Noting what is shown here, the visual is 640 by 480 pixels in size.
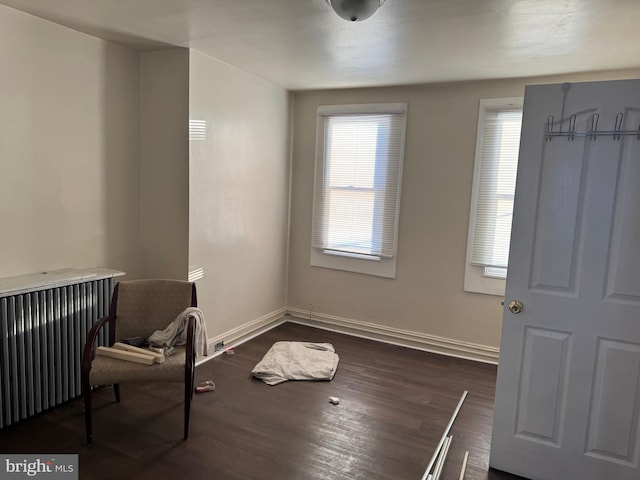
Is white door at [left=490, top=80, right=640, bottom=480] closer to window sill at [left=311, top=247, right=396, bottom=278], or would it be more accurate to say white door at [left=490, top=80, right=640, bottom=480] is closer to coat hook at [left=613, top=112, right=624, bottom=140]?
coat hook at [left=613, top=112, right=624, bottom=140]

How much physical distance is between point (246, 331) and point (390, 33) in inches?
115

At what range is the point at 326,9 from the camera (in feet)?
7.53

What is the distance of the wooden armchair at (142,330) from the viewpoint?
2.35 meters

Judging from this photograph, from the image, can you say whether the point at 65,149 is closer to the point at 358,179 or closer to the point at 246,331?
the point at 246,331

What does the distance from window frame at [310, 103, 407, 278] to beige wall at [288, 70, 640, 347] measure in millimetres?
52

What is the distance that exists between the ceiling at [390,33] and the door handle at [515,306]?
1523 millimetres

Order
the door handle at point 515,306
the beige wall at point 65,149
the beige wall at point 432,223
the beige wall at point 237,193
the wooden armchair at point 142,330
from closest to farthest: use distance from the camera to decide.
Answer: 1. the door handle at point 515,306
2. the wooden armchair at point 142,330
3. the beige wall at point 65,149
4. the beige wall at point 237,193
5. the beige wall at point 432,223

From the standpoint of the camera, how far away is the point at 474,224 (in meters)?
3.81

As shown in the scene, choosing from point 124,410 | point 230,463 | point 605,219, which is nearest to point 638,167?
point 605,219

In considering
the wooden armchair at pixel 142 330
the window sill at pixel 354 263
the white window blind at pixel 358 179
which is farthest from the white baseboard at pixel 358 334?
the wooden armchair at pixel 142 330

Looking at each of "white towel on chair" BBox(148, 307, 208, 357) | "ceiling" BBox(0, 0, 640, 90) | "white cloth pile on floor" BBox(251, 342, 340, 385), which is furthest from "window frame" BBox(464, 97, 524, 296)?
"white towel on chair" BBox(148, 307, 208, 357)

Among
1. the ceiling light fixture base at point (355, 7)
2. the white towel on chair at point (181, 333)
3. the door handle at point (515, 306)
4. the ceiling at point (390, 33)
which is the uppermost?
the ceiling at point (390, 33)

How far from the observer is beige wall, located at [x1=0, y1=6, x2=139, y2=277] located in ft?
8.52

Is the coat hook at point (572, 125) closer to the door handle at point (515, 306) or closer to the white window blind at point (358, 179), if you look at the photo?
the door handle at point (515, 306)
